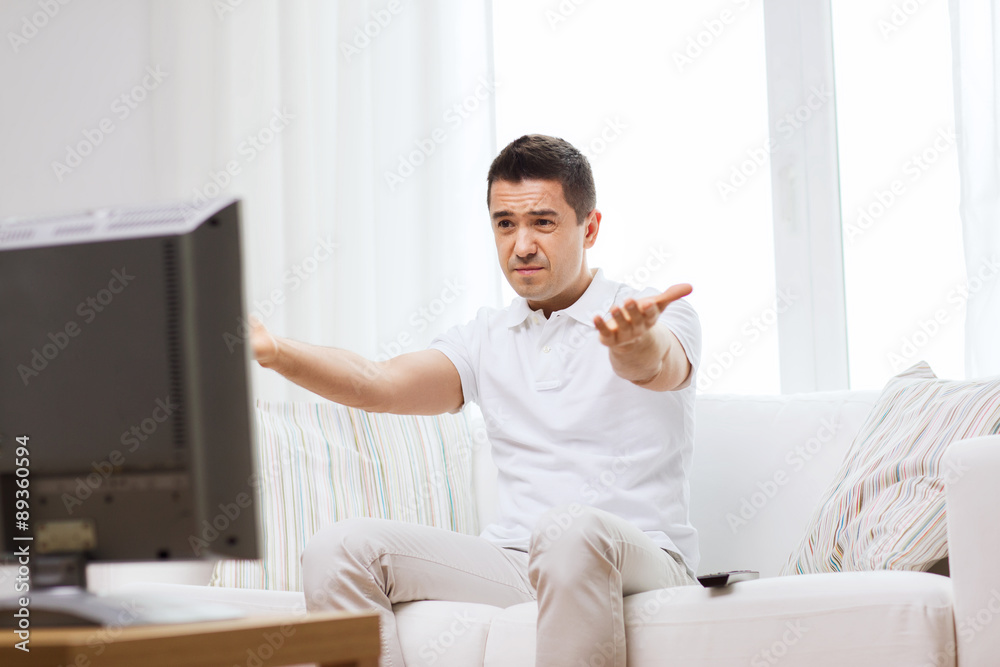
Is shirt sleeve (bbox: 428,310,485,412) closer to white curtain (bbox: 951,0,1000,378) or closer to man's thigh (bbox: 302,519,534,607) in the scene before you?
man's thigh (bbox: 302,519,534,607)

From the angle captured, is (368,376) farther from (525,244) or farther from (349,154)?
(349,154)

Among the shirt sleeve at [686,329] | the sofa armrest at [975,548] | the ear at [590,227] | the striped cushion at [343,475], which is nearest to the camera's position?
the sofa armrest at [975,548]

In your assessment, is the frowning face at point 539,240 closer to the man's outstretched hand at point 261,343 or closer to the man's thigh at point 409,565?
the man's thigh at point 409,565

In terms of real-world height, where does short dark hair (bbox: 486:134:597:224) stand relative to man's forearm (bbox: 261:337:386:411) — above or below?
above

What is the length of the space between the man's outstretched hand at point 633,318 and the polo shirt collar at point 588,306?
524mm

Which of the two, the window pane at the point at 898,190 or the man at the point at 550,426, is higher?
the window pane at the point at 898,190

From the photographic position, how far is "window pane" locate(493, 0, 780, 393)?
2.60 m

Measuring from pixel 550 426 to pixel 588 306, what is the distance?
0.88 feet

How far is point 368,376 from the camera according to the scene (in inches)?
72.2

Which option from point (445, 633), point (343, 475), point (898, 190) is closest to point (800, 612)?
point (445, 633)

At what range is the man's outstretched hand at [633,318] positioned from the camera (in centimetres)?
138

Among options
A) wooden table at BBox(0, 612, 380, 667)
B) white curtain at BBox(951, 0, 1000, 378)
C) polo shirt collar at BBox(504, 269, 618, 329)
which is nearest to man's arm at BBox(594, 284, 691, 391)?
polo shirt collar at BBox(504, 269, 618, 329)

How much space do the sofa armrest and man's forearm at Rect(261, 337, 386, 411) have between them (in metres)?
0.93

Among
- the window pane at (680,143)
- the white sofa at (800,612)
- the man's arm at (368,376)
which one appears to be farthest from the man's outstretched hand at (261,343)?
the window pane at (680,143)
